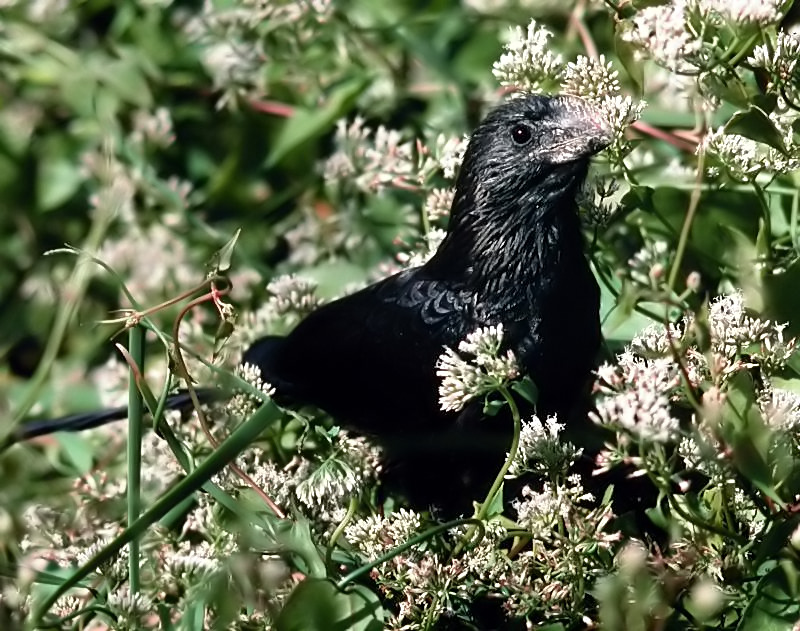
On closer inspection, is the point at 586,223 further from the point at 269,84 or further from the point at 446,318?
the point at 269,84

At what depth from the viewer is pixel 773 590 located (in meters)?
2.04

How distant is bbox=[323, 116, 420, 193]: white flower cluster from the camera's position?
10.2ft

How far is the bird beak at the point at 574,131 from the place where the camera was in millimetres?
2369

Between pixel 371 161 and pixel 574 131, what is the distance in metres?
1.08

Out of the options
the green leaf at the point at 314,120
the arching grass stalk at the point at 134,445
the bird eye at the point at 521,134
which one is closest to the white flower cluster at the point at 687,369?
the bird eye at the point at 521,134

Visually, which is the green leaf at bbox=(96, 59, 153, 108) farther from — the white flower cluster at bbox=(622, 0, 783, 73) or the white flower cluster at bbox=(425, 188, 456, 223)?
the white flower cluster at bbox=(622, 0, 783, 73)

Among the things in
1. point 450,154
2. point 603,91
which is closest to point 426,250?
point 450,154

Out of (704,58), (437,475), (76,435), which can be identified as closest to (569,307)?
(437,475)

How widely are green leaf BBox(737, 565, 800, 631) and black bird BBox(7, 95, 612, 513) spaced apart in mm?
639

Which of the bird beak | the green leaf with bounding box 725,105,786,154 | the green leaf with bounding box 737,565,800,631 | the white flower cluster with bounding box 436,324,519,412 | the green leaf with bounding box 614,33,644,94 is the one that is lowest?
the green leaf with bounding box 737,565,800,631

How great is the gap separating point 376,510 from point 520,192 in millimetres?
714

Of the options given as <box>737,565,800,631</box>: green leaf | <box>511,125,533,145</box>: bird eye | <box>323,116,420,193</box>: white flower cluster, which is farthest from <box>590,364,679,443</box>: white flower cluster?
<box>323,116,420,193</box>: white flower cluster

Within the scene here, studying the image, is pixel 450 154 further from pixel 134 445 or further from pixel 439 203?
pixel 134 445

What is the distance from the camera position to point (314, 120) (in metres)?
3.73
